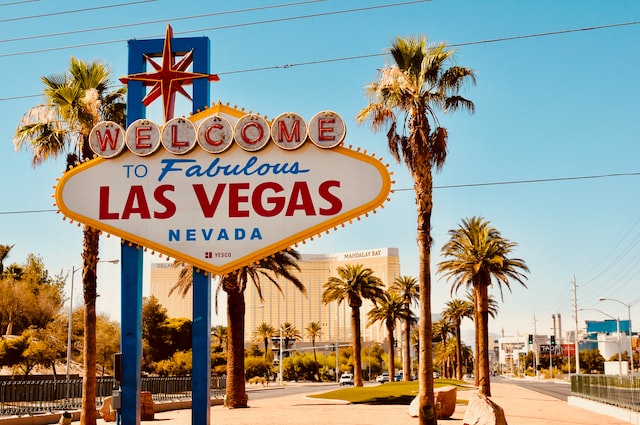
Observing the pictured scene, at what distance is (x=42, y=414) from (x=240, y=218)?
1782 cm

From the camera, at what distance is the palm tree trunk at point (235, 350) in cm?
4044

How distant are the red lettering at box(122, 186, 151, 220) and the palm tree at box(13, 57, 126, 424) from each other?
7914mm

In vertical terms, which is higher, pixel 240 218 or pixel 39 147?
pixel 39 147

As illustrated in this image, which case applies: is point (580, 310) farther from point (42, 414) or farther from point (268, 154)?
point (268, 154)

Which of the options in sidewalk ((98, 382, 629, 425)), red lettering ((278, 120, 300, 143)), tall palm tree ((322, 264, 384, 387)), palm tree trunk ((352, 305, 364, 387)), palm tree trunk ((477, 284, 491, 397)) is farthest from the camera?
tall palm tree ((322, 264, 384, 387))

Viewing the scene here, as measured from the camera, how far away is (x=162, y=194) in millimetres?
18688

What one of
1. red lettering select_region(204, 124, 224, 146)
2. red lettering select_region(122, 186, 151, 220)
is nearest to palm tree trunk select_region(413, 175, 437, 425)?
red lettering select_region(204, 124, 224, 146)

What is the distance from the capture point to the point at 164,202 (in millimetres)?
18672

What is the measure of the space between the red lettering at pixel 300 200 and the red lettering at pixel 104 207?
4.33m

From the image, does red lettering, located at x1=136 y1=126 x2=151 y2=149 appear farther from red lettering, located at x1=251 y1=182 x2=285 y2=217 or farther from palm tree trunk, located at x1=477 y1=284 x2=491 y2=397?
palm tree trunk, located at x1=477 y1=284 x2=491 y2=397

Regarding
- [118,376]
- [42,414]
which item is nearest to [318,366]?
[42,414]

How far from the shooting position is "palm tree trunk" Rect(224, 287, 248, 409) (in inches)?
1592

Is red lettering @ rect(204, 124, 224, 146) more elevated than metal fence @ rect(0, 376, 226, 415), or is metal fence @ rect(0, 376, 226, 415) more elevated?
red lettering @ rect(204, 124, 224, 146)

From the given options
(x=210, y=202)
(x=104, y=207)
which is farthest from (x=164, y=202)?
(x=104, y=207)
